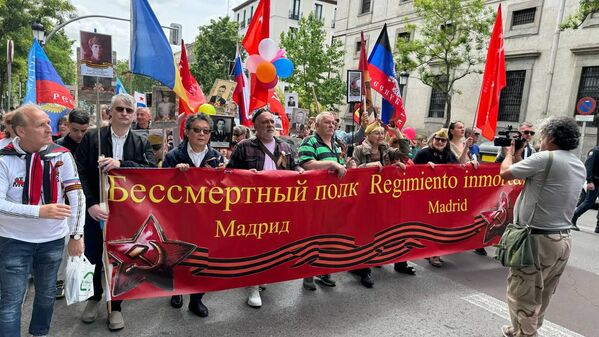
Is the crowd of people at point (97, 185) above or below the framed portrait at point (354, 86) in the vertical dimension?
below

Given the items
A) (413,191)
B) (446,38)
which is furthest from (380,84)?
(446,38)

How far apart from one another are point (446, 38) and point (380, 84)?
50.4 feet

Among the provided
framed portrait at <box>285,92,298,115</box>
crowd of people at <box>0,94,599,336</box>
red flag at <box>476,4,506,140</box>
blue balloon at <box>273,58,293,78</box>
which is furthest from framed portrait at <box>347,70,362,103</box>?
Answer: framed portrait at <box>285,92,298,115</box>

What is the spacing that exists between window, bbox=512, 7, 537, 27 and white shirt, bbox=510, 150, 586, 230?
20572 millimetres

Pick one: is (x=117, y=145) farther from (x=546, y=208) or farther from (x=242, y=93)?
(x=242, y=93)

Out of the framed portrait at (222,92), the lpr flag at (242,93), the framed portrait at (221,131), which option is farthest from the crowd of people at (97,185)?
the framed portrait at (222,92)

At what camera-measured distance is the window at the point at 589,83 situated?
16781mm

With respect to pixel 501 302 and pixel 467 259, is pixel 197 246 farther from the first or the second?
pixel 467 259

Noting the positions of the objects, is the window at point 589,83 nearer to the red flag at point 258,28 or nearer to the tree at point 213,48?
the red flag at point 258,28

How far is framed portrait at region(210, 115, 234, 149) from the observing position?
4.84 metres

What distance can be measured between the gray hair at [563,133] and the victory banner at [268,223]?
166cm

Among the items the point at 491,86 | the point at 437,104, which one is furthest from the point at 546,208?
the point at 437,104

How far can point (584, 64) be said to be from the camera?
55.8 ft

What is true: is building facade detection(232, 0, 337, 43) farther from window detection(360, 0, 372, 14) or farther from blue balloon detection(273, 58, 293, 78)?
blue balloon detection(273, 58, 293, 78)
